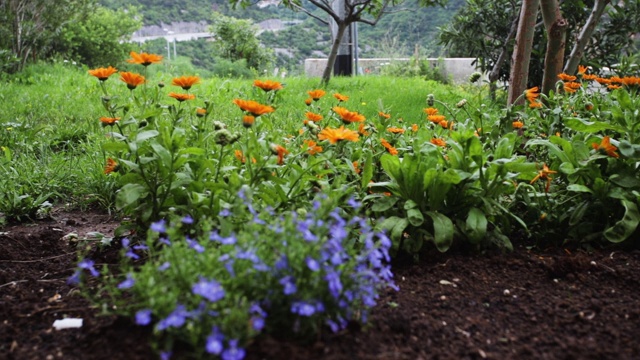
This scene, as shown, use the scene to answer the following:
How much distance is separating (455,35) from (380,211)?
602cm

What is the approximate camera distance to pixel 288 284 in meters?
1.23

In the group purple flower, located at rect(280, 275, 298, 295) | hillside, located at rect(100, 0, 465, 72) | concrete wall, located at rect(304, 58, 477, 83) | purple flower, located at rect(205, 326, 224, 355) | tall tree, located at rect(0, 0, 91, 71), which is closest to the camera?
purple flower, located at rect(205, 326, 224, 355)

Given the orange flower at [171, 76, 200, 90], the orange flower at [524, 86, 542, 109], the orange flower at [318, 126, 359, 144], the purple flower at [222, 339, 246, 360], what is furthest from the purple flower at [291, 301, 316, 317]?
the orange flower at [524, 86, 542, 109]

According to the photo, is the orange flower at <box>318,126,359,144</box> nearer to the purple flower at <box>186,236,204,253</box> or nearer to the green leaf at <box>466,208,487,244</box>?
the green leaf at <box>466,208,487,244</box>

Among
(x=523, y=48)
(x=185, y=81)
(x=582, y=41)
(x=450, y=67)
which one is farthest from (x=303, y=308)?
(x=450, y=67)

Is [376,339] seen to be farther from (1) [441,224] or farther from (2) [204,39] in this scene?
(2) [204,39]

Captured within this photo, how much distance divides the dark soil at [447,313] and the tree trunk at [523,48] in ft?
4.22

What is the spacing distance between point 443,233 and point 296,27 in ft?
41.0

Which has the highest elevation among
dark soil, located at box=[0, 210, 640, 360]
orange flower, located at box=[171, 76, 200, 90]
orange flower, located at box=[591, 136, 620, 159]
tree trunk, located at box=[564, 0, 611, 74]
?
tree trunk, located at box=[564, 0, 611, 74]

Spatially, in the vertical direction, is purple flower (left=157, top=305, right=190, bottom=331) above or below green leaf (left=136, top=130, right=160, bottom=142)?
below

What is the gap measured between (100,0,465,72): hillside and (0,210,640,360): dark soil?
10.8m

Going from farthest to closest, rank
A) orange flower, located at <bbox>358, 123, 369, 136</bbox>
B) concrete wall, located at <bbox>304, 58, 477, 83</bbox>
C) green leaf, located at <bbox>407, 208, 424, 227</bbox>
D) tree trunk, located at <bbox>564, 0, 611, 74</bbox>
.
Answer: concrete wall, located at <bbox>304, 58, 477, 83</bbox> → tree trunk, located at <bbox>564, 0, 611, 74</bbox> → orange flower, located at <bbox>358, 123, 369, 136</bbox> → green leaf, located at <bbox>407, 208, 424, 227</bbox>

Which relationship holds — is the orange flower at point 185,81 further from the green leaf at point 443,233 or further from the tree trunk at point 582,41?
the tree trunk at point 582,41

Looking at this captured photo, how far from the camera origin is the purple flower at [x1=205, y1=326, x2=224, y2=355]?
1079 millimetres
